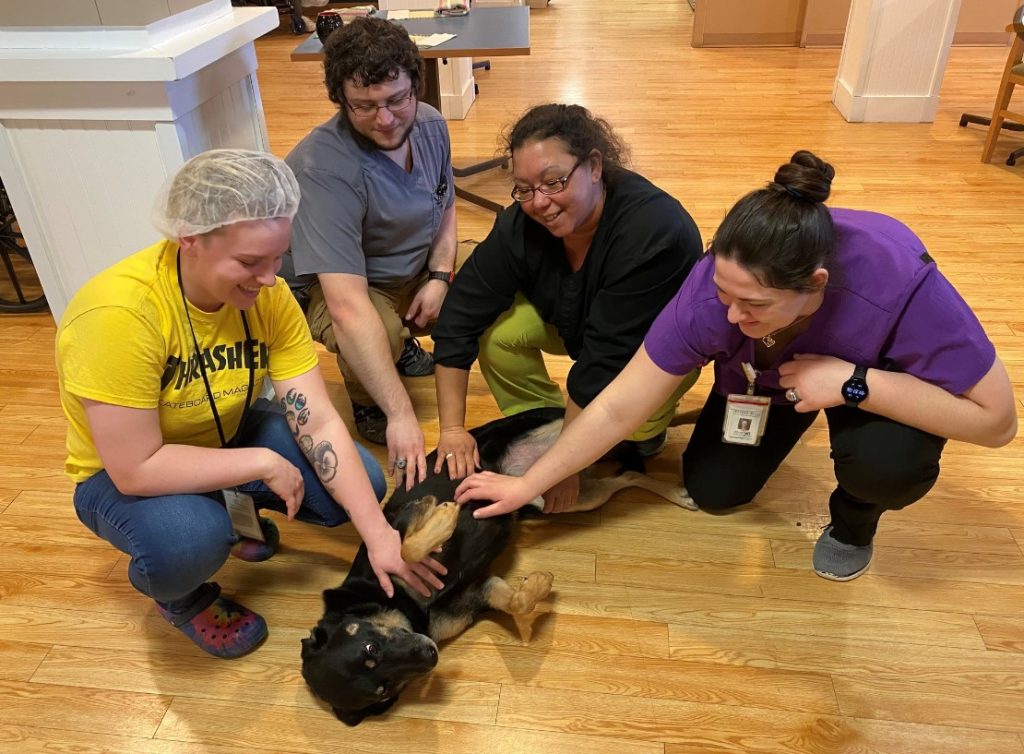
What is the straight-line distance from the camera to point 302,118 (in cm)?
451

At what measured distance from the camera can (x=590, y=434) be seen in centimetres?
151

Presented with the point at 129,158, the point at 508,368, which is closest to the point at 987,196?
the point at 508,368

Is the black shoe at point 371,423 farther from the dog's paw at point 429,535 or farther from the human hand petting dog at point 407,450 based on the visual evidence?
the dog's paw at point 429,535

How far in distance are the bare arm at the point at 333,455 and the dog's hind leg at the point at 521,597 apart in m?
0.15

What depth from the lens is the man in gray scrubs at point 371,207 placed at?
5.49 feet

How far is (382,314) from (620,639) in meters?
0.98

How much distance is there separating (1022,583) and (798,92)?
4.01 meters

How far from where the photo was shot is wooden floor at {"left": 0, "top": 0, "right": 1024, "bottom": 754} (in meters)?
1.37

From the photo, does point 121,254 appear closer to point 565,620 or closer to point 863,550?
point 565,620

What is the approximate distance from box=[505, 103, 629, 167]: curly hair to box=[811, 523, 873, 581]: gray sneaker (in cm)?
98

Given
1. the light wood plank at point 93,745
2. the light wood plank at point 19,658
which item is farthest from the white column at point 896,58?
the light wood plank at point 19,658

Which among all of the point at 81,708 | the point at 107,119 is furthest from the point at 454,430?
the point at 107,119

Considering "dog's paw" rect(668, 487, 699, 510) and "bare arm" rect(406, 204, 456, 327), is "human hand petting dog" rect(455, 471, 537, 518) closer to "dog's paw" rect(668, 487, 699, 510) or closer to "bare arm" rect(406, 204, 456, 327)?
"dog's paw" rect(668, 487, 699, 510)

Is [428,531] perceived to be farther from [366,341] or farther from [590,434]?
[366,341]
